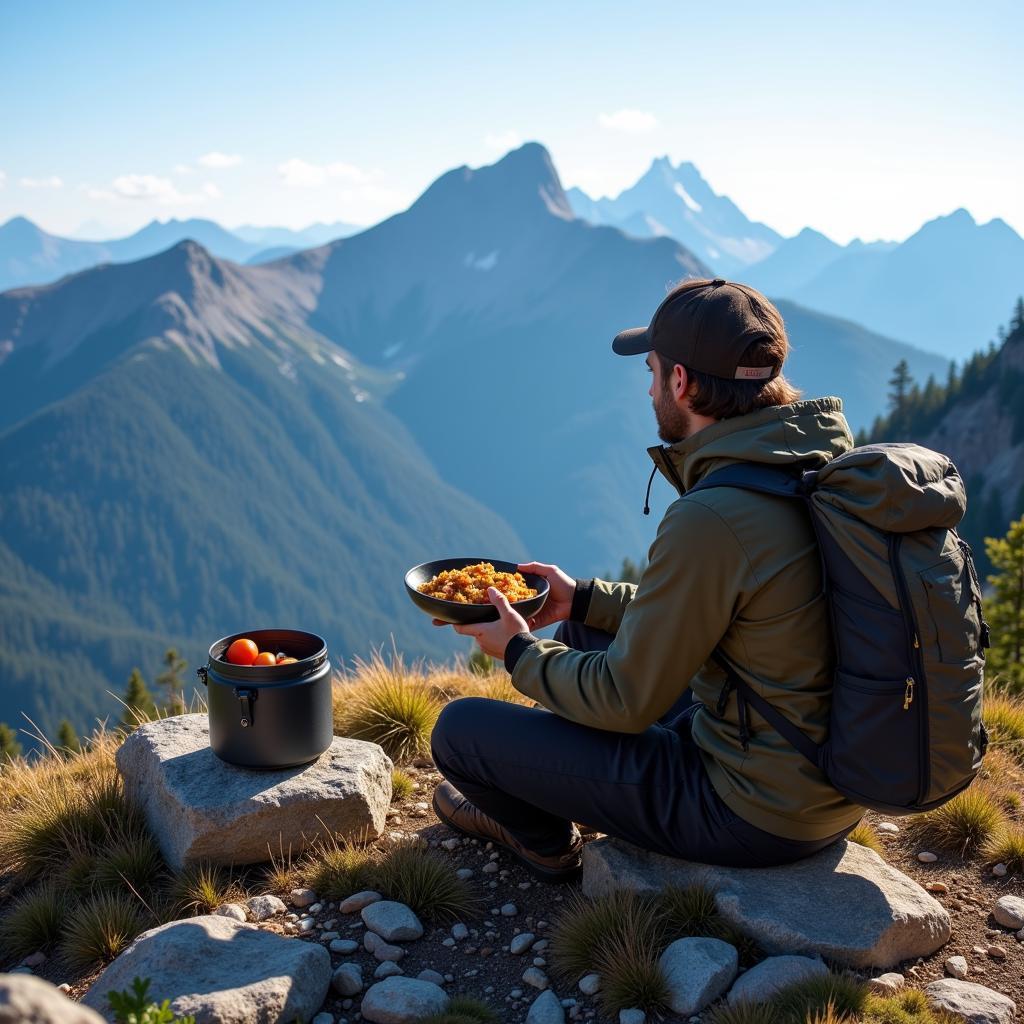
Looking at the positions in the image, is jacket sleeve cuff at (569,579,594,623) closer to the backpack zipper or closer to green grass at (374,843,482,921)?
green grass at (374,843,482,921)

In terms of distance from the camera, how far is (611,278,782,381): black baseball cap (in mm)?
3766

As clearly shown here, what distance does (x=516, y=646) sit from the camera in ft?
14.0

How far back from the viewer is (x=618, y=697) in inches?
149

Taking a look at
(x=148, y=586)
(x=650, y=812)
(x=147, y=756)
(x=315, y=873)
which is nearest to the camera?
(x=650, y=812)

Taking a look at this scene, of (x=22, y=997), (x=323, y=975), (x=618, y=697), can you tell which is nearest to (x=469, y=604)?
(x=618, y=697)

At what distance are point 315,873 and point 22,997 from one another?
3.53m

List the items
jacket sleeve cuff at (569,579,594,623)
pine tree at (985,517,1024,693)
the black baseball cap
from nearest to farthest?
the black baseball cap
jacket sleeve cuff at (569,579,594,623)
pine tree at (985,517,1024,693)

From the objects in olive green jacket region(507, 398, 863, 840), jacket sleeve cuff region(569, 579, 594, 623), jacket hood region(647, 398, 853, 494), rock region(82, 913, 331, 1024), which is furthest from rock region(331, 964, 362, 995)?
jacket hood region(647, 398, 853, 494)

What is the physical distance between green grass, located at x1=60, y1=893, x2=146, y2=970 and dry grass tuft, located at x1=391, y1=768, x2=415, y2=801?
177cm

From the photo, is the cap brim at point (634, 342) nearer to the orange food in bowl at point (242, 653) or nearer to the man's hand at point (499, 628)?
the man's hand at point (499, 628)

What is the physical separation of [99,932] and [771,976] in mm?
3077

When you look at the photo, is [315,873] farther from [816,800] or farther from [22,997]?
[22,997]

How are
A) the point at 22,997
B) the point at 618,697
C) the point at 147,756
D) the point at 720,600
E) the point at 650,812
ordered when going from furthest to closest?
the point at 147,756 → the point at 650,812 → the point at 618,697 → the point at 720,600 → the point at 22,997

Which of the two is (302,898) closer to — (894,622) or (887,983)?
(887,983)
